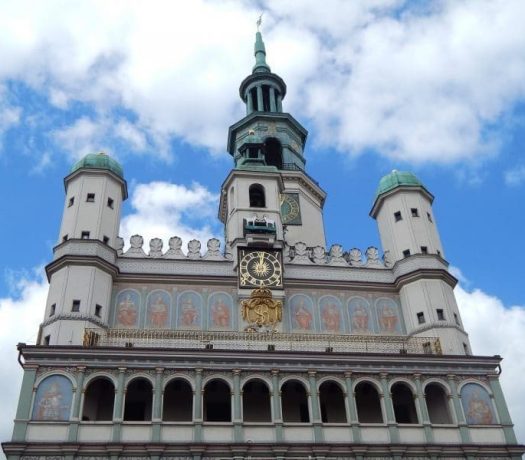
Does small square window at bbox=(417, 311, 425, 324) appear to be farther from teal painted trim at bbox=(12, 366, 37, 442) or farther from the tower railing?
teal painted trim at bbox=(12, 366, 37, 442)

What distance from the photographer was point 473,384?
31.3 meters

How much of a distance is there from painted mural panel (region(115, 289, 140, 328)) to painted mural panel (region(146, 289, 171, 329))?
0.61m

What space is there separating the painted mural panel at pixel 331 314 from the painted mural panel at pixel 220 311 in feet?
16.1

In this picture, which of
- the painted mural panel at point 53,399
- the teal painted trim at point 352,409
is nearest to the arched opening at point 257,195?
the teal painted trim at point 352,409

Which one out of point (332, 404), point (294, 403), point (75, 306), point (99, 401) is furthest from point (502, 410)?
point (75, 306)

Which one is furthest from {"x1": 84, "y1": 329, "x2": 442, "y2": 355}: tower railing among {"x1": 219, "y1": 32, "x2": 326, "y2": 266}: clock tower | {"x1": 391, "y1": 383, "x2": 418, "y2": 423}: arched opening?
{"x1": 219, "y1": 32, "x2": 326, "y2": 266}: clock tower

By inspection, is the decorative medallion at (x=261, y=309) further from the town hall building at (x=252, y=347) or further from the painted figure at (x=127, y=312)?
the painted figure at (x=127, y=312)

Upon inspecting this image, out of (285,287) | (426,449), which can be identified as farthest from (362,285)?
(426,449)

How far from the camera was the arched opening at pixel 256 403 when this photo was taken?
1232 inches

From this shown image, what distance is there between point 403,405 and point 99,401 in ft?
47.7

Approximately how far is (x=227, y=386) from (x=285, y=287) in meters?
7.77

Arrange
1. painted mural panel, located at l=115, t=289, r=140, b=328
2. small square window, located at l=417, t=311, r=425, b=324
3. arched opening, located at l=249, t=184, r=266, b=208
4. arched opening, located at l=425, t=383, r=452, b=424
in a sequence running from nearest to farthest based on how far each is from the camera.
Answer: arched opening, located at l=425, t=383, r=452, b=424, painted mural panel, located at l=115, t=289, r=140, b=328, small square window, located at l=417, t=311, r=425, b=324, arched opening, located at l=249, t=184, r=266, b=208

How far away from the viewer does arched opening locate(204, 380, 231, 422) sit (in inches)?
1233

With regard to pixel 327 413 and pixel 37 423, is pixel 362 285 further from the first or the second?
pixel 37 423
